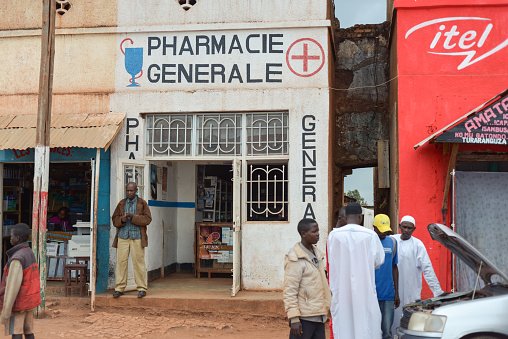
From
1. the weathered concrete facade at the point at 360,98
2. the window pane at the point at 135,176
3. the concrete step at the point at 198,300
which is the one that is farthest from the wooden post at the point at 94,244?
the weathered concrete facade at the point at 360,98

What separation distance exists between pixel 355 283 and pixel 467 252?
4.04 feet

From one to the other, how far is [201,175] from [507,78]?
608 centimetres

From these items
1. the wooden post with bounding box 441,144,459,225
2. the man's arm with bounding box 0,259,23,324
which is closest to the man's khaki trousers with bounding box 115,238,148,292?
the man's arm with bounding box 0,259,23,324

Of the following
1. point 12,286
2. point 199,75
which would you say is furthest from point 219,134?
point 12,286

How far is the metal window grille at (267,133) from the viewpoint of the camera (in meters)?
9.58

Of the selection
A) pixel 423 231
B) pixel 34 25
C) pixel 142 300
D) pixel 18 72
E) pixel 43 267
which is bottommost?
pixel 142 300

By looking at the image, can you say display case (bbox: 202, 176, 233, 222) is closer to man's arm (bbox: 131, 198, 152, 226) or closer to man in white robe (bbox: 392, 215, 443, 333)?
man's arm (bbox: 131, 198, 152, 226)

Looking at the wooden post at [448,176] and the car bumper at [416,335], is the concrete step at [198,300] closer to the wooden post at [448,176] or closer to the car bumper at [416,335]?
the wooden post at [448,176]

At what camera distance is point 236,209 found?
9.24m

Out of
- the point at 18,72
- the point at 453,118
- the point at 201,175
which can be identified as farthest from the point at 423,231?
the point at 18,72

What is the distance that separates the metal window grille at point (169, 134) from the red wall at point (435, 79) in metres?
3.54

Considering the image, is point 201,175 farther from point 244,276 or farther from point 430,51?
point 430,51

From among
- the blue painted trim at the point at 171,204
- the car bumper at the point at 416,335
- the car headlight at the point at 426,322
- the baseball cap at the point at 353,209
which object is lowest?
the car bumper at the point at 416,335

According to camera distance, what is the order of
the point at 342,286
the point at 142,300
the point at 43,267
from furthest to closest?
the point at 142,300 → the point at 43,267 → the point at 342,286
